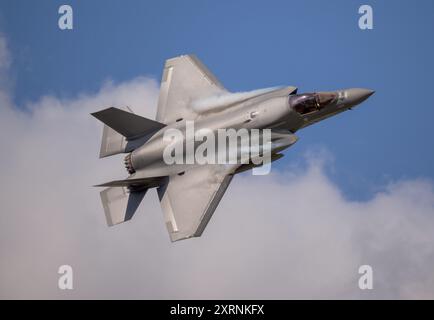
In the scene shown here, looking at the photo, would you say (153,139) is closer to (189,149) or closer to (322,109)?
(189,149)

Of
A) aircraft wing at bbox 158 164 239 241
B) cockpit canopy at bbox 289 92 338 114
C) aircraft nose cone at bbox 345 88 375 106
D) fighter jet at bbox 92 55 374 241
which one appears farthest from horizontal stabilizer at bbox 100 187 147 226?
aircraft nose cone at bbox 345 88 375 106

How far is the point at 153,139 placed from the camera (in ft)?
86.6

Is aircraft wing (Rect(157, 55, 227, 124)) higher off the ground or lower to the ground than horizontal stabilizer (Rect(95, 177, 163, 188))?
higher

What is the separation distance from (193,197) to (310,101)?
173 inches

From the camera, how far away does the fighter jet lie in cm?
2511

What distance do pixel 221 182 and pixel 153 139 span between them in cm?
268

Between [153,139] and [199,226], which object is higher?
[153,139]

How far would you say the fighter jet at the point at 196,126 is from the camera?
2511cm

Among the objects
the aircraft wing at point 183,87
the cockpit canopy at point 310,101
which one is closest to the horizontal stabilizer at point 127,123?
the aircraft wing at point 183,87

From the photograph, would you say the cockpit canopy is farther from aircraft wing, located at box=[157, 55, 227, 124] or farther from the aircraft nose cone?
aircraft wing, located at box=[157, 55, 227, 124]

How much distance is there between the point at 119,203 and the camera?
88.1 ft

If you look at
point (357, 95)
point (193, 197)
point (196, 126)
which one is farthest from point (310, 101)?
point (193, 197)

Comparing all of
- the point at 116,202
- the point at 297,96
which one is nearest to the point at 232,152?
the point at 297,96

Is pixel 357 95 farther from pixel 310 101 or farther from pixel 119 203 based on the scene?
pixel 119 203
